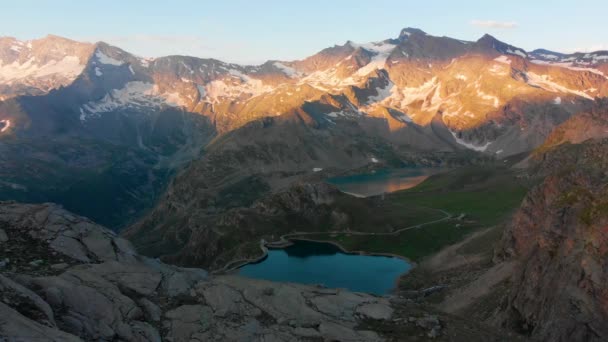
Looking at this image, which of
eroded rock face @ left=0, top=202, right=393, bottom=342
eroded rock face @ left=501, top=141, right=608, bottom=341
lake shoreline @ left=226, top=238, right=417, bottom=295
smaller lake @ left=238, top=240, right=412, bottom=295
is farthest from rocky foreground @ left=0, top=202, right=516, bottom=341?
lake shoreline @ left=226, top=238, right=417, bottom=295

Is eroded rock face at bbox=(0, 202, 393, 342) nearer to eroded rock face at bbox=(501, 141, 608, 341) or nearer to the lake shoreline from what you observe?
eroded rock face at bbox=(501, 141, 608, 341)

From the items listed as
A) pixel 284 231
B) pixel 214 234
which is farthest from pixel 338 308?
pixel 214 234

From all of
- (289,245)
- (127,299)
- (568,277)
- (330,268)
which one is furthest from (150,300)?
(289,245)

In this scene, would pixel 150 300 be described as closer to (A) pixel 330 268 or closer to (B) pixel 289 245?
(A) pixel 330 268

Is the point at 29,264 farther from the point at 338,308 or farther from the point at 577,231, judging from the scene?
the point at 577,231

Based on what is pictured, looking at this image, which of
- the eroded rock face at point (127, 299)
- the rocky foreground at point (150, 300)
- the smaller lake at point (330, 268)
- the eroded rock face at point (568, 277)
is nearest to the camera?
the eroded rock face at point (127, 299)

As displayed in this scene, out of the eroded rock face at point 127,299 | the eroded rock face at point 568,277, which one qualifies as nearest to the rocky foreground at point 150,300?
the eroded rock face at point 127,299

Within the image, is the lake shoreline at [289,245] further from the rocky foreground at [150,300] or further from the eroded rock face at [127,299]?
the eroded rock face at [127,299]
